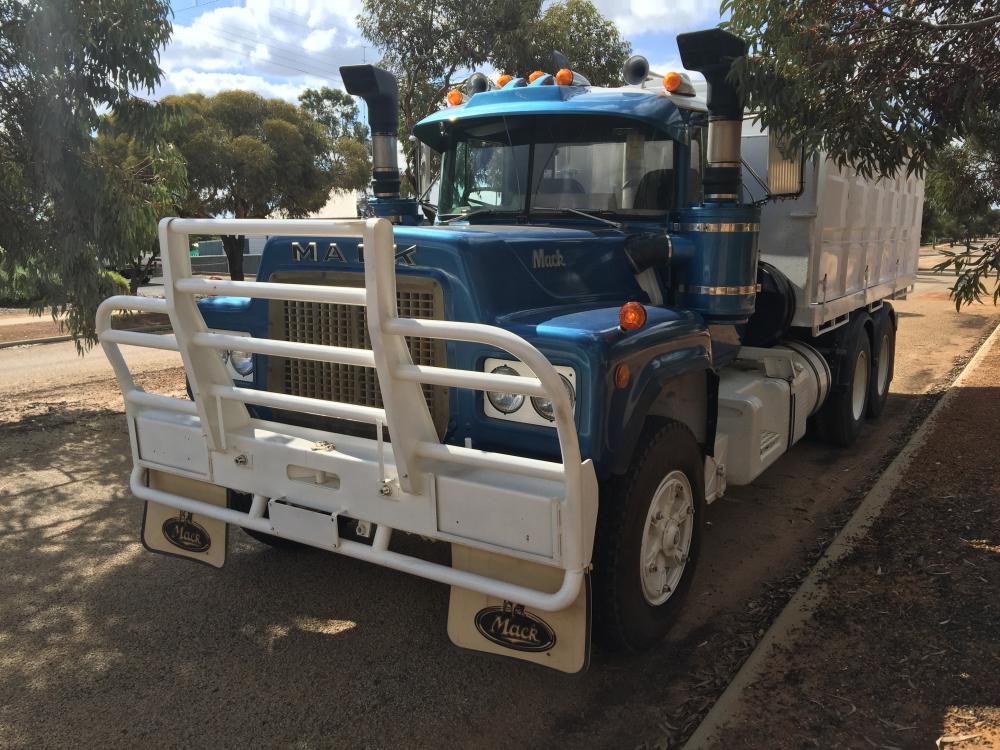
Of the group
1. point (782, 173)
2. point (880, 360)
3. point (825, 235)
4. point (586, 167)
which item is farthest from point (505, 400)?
point (880, 360)

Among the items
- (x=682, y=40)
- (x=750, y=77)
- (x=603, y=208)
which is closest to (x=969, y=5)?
(x=750, y=77)

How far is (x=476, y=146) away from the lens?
4812mm

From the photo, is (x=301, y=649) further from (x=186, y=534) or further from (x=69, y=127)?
(x=69, y=127)

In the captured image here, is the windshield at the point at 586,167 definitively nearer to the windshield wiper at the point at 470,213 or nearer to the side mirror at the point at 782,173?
the windshield wiper at the point at 470,213

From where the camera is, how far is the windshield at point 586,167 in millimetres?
4359

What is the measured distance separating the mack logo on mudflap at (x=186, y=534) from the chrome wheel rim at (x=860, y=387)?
547 cm

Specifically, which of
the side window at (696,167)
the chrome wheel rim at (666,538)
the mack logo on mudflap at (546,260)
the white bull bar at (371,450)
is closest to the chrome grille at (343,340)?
the white bull bar at (371,450)

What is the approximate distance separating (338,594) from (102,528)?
6.10 feet

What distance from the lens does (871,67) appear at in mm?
3977

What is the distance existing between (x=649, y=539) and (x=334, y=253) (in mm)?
1818

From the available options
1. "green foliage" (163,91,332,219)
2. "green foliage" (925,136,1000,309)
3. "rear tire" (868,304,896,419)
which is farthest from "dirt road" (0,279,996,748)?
"green foliage" (163,91,332,219)

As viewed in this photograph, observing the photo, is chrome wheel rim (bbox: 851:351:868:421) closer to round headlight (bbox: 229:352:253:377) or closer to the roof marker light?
the roof marker light

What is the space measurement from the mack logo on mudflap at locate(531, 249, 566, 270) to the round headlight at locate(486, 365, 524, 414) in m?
0.62

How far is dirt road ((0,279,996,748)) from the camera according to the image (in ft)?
10.0
